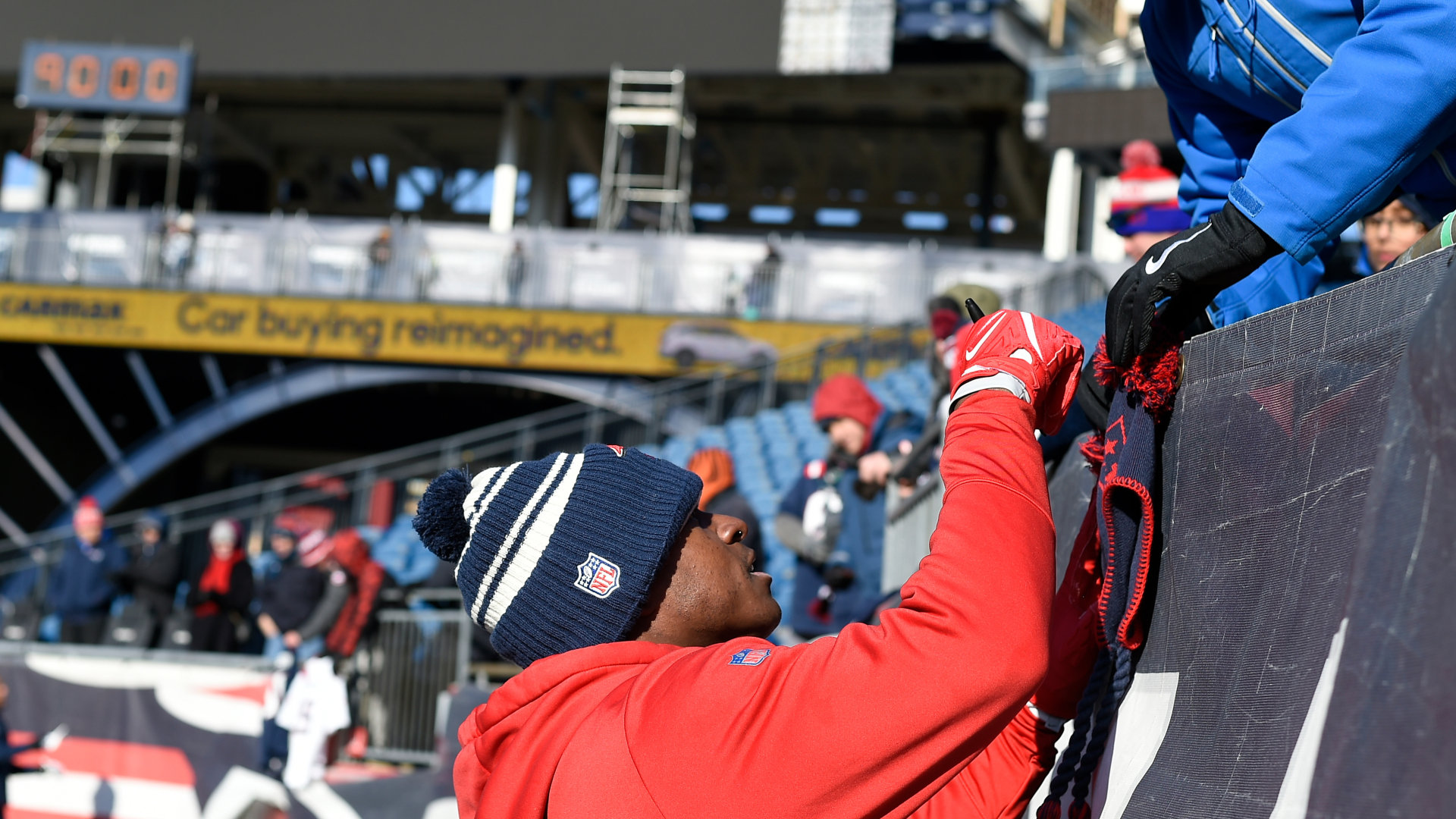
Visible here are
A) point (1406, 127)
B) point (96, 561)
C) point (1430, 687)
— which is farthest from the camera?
point (96, 561)

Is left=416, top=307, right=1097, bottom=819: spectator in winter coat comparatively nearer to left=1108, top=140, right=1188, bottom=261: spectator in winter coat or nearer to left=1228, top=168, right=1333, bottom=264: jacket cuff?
left=1228, top=168, right=1333, bottom=264: jacket cuff

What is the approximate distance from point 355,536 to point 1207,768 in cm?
822

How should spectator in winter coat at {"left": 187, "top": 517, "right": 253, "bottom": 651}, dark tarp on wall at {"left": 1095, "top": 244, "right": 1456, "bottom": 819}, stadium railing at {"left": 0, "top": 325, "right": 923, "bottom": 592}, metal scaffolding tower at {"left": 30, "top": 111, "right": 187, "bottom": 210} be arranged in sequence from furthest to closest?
metal scaffolding tower at {"left": 30, "top": 111, "right": 187, "bottom": 210} → stadium railing at {"left": 0, "top": 325, "right": 923, "bottom": 592} → spectator in winter coat at {"left": 187, "top": 517, "right": 253, "bottom": 651} → dark tarp on wall at {"left": 1095, "top": 244, "right": 1456, "bottom": 819}

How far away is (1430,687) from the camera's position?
871 millimetres

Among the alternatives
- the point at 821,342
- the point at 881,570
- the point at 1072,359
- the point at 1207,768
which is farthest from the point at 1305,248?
the point at 821,342

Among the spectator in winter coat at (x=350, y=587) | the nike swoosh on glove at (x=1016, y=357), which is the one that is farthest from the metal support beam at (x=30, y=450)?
the nike swoosh on glove at (x=1016, y=357)

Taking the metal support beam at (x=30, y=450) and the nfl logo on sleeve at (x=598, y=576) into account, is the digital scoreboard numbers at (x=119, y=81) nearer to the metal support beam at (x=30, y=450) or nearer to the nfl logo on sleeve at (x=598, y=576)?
the metal support beam at (x=30, y=450)

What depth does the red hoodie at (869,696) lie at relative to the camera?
1.20 m

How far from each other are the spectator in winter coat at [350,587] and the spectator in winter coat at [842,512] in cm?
337

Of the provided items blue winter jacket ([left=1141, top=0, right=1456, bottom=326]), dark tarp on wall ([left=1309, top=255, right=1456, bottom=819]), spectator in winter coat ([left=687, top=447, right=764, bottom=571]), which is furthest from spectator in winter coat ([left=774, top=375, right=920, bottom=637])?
dark tarp on wall ([left=1309, top=255, right=1456, bottom=819])

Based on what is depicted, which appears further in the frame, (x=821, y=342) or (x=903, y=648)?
(x=821, y=342)

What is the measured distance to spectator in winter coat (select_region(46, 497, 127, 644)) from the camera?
→ 10.4 m

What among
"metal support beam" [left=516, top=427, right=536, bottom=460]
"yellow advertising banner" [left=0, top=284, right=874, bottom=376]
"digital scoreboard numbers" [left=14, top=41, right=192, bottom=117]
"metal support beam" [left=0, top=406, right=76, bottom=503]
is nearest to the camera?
"metal support beam" [left=516, top=427, right=536, bottom=460]

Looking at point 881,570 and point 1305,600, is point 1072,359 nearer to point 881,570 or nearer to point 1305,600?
point 1305,600
